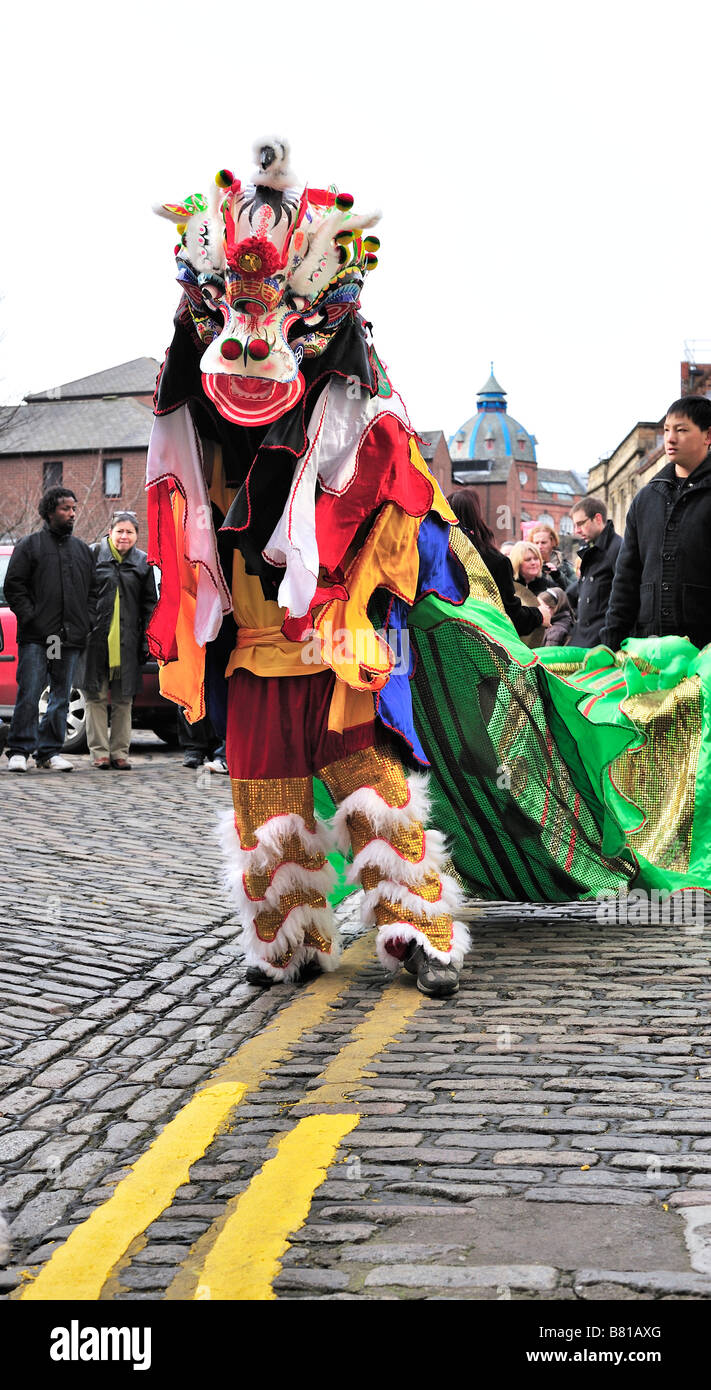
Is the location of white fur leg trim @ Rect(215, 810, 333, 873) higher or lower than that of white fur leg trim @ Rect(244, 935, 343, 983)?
higher

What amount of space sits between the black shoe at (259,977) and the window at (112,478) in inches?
1972

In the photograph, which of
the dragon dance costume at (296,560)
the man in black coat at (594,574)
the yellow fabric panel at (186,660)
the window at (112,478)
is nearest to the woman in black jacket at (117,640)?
the man in black coat at (594,574)

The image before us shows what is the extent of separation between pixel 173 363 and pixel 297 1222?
2.66 meters

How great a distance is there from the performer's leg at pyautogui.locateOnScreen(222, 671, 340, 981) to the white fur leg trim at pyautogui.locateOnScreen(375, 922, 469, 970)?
0.87 feet

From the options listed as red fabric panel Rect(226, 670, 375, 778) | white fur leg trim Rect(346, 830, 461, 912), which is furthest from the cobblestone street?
red fabric panel Rect(226, 670, 375, 778)

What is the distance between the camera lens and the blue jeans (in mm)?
11008

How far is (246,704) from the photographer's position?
4.69 meters

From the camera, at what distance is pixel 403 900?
459 cm

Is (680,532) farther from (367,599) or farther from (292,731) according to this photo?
(292,731)

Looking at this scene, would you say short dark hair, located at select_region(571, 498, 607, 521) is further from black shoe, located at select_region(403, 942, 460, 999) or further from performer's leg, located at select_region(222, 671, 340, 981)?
black shoe, located at select_region(403, 942, 460, 999)

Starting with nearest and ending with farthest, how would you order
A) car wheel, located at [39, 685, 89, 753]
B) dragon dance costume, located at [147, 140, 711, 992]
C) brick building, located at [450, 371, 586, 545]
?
1. dragon dance costume, located at [147, 140, 711, 992]
2. car wheel, located at [39, 685, 89, 753]
3. brick building, located at [450, 371, 586, 545]

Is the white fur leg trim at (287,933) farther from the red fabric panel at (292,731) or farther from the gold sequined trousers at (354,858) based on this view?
the red fabric panel at (292,731)
